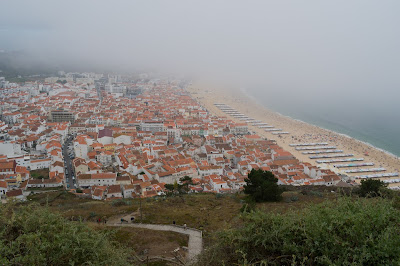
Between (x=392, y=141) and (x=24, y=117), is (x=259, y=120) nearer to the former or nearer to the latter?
(x=392, y=141)

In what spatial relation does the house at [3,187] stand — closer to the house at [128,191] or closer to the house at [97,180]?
the house at [97,180]

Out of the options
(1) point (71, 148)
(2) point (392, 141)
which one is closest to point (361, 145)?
(2) point (392, 141)

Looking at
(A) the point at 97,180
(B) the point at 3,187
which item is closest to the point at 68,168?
(A) the point at 97,180

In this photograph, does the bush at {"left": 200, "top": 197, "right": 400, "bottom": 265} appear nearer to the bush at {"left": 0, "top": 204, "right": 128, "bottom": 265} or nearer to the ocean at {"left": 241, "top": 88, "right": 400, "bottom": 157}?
the bush at {"left": 0, "top": 204, "right": 128, "bottom": 265}

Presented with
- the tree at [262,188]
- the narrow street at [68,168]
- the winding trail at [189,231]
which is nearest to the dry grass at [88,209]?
the winding trail at [189,231]

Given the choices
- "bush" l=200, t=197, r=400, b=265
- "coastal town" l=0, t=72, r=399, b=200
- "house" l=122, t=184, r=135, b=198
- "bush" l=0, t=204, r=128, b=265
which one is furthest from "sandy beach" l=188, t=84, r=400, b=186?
"bush" l=0, t=204, r=128, b=265

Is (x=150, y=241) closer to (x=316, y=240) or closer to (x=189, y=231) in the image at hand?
(x=189, y=231)
